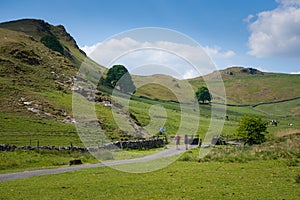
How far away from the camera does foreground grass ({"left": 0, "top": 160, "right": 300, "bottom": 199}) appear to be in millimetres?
15906

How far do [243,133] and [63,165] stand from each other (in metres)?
33.0

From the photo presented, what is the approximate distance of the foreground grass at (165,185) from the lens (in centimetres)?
1591

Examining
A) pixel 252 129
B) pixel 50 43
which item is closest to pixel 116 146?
pixel 252 129

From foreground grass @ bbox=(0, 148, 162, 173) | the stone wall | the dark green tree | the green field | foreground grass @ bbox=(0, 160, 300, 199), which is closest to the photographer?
foreground grass @ bbox=(0, 160, 300, 199)

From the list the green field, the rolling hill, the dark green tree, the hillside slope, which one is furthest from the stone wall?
the green field

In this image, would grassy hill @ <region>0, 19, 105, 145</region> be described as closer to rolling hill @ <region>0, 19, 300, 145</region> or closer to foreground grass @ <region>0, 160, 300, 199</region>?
rolling hill @ <region>0, 19, 300, 145</region>

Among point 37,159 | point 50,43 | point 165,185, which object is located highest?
point 50,43

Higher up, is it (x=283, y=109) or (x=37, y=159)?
(x=283, y=109)

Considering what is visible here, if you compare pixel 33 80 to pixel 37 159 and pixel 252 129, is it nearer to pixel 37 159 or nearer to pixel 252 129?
pixel 37 159

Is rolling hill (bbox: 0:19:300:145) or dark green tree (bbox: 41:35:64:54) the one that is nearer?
rolling hill (bbox: 0:19:300:145)

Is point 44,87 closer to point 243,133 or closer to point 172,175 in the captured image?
point 243,133

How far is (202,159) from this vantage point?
1246 inches

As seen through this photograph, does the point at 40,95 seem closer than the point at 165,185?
No

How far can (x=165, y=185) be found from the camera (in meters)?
18.6
